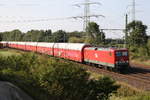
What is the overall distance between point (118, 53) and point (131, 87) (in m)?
9.25

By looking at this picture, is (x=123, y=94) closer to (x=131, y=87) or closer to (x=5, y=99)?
(x=131, y=87)

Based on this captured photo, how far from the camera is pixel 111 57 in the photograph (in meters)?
33.5

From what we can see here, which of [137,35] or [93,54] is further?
[137,35]

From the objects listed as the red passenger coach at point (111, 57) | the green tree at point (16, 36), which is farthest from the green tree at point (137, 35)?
the green tree at point (16, 36)

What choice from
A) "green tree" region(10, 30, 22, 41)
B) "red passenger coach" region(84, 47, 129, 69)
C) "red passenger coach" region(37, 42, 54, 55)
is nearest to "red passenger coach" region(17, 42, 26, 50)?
"red passenger coach" region(37, 42, 54, 55)

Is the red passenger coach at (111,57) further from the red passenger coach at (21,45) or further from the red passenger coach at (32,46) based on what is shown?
the red passenger coach at (21,45)

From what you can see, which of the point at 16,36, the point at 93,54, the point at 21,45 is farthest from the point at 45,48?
the point at 16,36

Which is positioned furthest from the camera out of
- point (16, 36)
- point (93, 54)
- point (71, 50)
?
point (16, 36)

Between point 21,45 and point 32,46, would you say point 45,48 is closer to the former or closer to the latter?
point 32,46

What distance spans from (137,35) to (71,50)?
26604 millimetres

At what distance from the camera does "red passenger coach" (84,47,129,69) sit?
33000 millimetres

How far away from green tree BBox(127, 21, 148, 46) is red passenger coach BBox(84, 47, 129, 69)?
91.1 ft

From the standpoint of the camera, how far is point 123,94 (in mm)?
22844

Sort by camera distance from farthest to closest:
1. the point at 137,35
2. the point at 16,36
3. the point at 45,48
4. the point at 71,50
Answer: the point at 16,36, the point at 137,35, the point at 45,48, the point at 71,50
